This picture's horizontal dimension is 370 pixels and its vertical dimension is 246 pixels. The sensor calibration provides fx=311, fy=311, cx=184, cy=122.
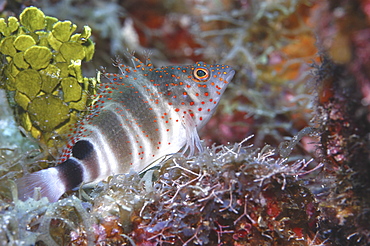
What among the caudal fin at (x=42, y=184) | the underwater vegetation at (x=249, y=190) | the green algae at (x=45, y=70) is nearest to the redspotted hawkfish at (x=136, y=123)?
the caudal fin at (x=42, y=184)

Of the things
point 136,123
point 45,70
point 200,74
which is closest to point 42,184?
point 136,123

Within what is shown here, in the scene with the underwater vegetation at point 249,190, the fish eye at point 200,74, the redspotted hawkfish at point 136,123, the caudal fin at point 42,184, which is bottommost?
the underwater vegetation at point 249,190

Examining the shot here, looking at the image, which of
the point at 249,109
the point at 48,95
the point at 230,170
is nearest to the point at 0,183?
the point at 48,95

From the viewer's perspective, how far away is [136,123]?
9.42ft

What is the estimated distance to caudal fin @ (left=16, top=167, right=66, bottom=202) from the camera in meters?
2.48

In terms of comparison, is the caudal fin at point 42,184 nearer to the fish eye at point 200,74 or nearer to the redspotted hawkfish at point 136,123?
the redspotted hawkfish at point 136,123

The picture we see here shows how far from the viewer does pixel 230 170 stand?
2.21 m

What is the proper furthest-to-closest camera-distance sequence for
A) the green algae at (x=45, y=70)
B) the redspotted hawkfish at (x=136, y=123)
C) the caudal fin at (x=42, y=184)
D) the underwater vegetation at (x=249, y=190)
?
1. the green algae at (x=45, y=70)
2. the redspotted hawkfish at (x=136, y=123)
3. the caudal fin at (x=42, y=184)
4. the underwater vegetation at (x=249, y=190)

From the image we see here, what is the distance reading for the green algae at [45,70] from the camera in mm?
3021

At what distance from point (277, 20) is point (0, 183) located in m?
6.33

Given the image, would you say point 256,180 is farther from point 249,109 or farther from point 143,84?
point 249,109

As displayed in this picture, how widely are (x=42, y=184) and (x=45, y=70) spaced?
3.94ft

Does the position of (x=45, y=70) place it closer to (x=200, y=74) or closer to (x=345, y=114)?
(x=200, y=74)

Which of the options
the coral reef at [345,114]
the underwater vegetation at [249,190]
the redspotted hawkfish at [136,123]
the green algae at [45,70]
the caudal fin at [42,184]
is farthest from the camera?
the green algae at [45,70]
